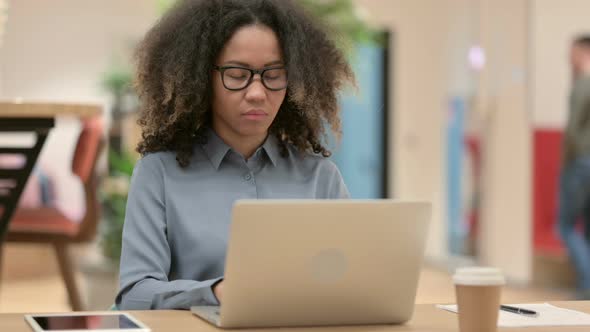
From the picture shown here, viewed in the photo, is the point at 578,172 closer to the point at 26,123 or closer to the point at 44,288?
the point at 44,288

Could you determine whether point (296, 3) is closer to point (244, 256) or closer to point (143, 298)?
point (143, 298)

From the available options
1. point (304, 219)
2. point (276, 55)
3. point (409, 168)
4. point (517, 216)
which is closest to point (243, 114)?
point (276, 55)

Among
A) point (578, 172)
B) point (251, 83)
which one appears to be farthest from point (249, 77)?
point (578, 172)

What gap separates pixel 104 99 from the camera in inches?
305

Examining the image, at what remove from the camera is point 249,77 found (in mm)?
1744

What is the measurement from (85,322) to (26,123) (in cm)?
162

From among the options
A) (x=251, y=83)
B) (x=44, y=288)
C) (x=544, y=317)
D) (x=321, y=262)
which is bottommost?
(x=44, y=288)

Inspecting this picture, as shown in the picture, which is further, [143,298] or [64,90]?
[64,90]

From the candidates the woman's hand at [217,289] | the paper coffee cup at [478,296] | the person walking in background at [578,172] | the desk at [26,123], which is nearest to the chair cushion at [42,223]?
the desk at [26,123]

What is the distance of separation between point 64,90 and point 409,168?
9.36 ft

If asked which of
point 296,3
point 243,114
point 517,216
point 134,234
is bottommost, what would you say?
point 517,216

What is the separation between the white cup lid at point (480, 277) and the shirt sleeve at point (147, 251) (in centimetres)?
46

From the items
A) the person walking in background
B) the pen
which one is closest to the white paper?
the pen

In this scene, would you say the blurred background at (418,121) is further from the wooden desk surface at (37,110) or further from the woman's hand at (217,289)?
the woman's hand at (217,289)
